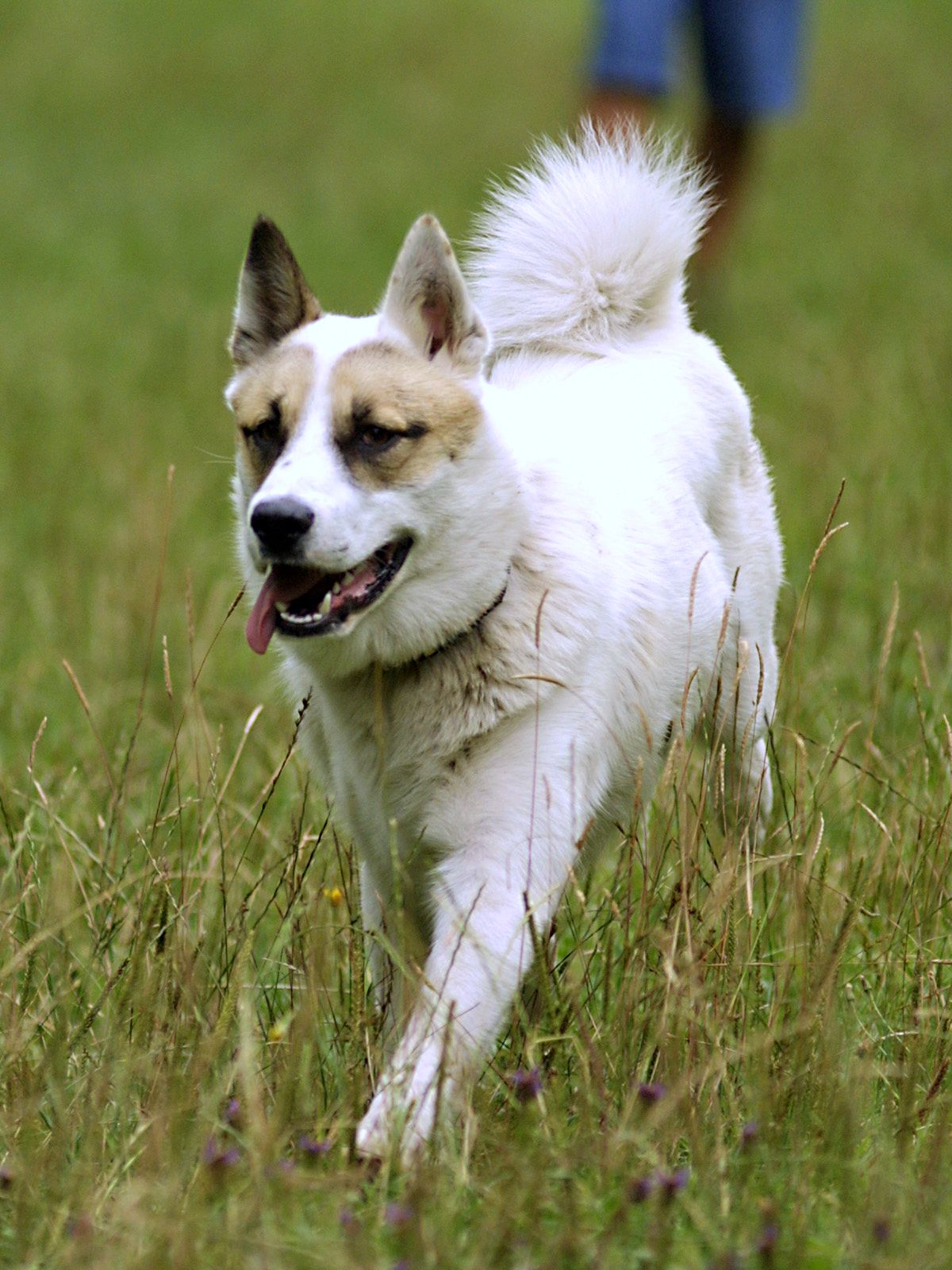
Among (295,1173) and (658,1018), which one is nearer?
(295,1173)

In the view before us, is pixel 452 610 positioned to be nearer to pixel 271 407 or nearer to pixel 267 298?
pixel 271 407

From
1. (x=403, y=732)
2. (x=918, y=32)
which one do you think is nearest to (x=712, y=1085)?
(x=403, y=732)

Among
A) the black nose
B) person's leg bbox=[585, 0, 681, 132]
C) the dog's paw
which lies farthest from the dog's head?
person's leg bbox=[585, 0, 681, 132]

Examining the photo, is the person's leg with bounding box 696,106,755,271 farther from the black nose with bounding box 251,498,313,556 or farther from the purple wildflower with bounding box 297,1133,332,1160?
the purple wildflower with bounding box 297,1133,332,1160

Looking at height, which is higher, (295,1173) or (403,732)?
(403,732)

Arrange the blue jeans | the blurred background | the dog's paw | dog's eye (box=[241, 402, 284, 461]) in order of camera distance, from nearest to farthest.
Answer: the dog's paw, dog's eye (box=[241, 402, 284, 461]), the blurred background, the blue jeans

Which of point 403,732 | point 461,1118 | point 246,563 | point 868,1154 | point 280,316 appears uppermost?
point 280,316

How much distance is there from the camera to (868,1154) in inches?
98.1

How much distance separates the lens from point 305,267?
34.5 ft

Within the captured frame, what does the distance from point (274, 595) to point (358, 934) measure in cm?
75

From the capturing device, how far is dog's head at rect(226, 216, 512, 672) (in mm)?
2756

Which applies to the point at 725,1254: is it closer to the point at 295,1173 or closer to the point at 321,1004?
the point at 295,1173

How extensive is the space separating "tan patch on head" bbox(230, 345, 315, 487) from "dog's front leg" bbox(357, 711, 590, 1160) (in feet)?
2.23

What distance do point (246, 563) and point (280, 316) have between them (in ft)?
1.65
